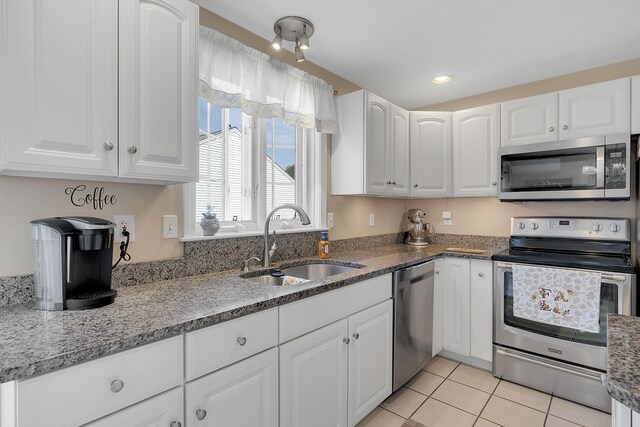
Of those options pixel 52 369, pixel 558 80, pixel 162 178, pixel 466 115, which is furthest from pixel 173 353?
pixel 558 80

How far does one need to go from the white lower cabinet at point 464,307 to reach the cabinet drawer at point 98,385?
207 centimetres

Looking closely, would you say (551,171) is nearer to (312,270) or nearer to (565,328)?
(565,328)

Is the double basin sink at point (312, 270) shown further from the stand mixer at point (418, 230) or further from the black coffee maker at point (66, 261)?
the stand mixer at point (418, 230)

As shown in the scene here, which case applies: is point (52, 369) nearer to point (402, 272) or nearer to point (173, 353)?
point (173, 353)

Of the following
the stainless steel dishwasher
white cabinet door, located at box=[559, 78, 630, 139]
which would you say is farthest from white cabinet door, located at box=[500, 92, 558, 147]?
the stainless steel dishwasher

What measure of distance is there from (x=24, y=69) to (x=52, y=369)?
0.88 m

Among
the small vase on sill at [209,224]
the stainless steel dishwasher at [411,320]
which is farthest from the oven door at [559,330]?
the small vase on sill at [209,224]

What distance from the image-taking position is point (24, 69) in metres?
1.01

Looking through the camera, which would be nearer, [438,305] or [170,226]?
[170,226]

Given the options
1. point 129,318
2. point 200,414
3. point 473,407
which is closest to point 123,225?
point 129,318

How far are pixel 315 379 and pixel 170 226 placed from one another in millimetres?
1010

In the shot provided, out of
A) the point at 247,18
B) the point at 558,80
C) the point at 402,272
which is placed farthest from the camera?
the point at 558,80

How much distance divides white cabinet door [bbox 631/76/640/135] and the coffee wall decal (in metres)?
3.09

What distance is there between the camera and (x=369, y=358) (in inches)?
73.2
